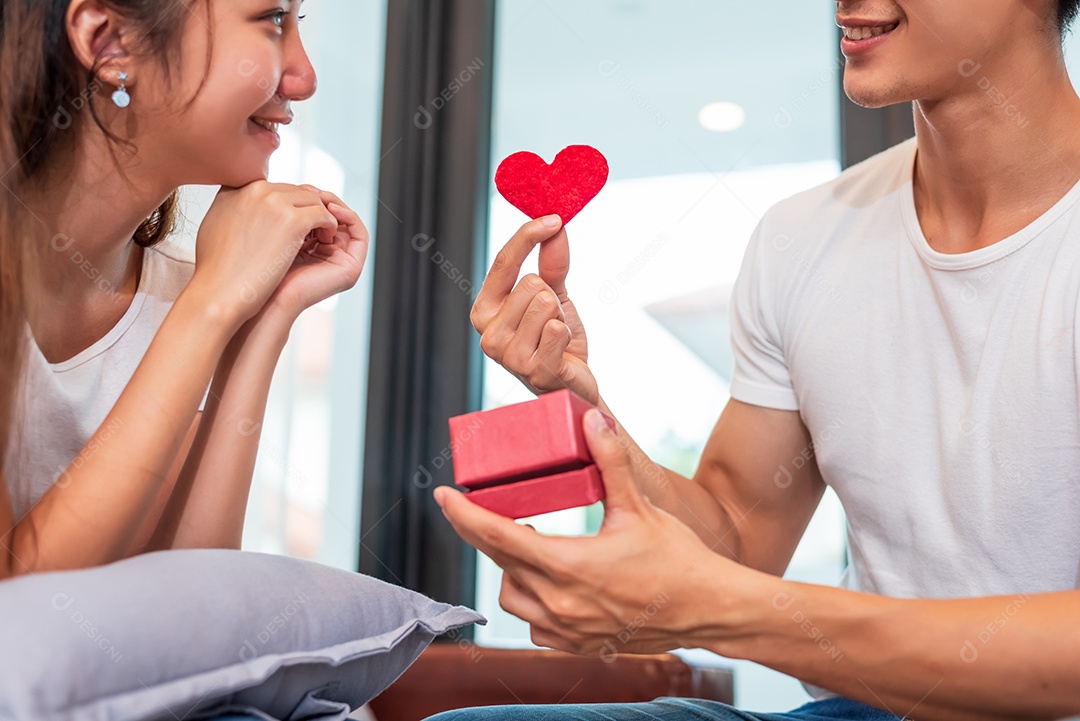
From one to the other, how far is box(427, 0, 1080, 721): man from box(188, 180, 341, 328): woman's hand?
0.90 ft

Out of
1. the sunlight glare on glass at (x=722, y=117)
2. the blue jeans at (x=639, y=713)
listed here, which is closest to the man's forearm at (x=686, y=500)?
the blue jeans at (x=639, y=713)

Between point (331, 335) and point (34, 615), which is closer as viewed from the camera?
point (34, 615)

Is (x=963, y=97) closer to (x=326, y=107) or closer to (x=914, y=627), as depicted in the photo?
(x=914, y=627)

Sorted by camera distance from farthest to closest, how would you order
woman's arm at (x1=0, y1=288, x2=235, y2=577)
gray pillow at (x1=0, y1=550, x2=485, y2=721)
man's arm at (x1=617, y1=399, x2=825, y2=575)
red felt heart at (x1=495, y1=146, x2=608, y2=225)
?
man's arm at (x1=617, y1=399, x2=825, y2=575)
red felt heart at (x1=495, y1=146, x2=608, y2=225)
woman's arm at (x1=0, y1=288, x2=235, y2=577)
gray pillow at (x1=0, y1=550, x2=485, y2=721)

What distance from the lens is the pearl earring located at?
50.4 inches

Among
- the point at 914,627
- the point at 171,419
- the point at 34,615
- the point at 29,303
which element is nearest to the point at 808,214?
the point at 914,627

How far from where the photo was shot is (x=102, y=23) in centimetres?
128

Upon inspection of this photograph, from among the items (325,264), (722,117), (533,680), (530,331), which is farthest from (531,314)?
(722,117)

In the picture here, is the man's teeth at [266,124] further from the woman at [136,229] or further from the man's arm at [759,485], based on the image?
the man's arm at [759,485]

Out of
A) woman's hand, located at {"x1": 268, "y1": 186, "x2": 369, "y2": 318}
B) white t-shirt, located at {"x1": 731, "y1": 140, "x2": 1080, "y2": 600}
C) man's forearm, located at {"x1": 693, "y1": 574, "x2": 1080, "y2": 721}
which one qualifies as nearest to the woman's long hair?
woman's hand, located at {"x1": 268, "y1": 186, "x2": 369, "y2": 318}

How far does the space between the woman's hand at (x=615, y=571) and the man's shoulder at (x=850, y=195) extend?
837 millimetres

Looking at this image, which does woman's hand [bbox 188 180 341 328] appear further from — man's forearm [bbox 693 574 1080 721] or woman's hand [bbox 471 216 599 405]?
man's forearm [bbox 693 574 1080 721]

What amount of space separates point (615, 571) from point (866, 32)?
98 centimetres

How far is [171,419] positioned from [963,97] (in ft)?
3.88
